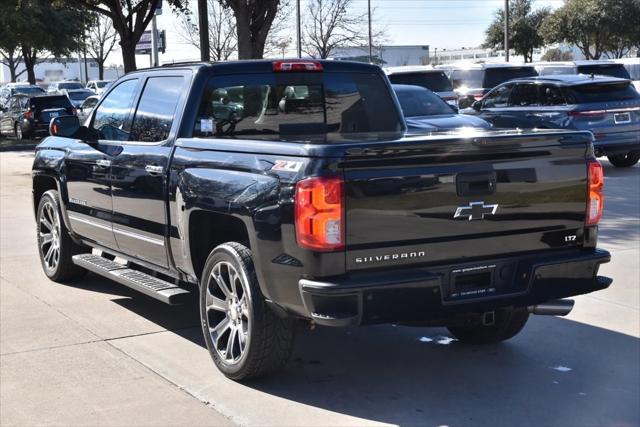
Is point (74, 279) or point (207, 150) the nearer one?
point (207, 150)

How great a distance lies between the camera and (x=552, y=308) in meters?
5.37

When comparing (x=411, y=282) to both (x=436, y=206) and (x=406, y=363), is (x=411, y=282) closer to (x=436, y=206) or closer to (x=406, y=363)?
(x=436, y=206)

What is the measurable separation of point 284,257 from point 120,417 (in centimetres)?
128

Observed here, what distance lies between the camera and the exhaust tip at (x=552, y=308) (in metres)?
5.34

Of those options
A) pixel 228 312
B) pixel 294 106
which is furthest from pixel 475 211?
pixel 294 106

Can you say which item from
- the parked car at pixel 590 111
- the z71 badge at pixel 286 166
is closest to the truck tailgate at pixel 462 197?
the z71 badge at pixel 286 166

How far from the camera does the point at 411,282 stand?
15.5 ft

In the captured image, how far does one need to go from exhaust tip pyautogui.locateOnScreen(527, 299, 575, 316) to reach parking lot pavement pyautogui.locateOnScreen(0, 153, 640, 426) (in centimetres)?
47

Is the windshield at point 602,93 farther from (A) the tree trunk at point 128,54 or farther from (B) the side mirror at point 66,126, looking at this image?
(B) the side mirror at point 66,126

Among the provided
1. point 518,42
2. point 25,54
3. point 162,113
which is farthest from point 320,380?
point 518,42

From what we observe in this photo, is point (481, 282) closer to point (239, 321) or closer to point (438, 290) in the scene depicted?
point (438, 290)

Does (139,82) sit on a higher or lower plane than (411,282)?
higher

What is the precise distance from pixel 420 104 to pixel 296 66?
9.83 metres

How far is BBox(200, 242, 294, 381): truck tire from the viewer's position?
5.17 metres
